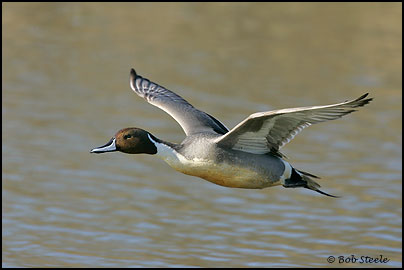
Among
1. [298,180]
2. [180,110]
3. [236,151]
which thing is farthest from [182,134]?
[236,151]

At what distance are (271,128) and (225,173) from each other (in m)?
0.45

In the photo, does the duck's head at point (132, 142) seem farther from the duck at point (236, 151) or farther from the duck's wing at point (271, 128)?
the duck's wing at point (271, 128)

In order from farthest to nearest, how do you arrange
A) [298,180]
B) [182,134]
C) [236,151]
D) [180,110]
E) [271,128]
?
[182,134], [180,110], [298,180], [236,151], [271,128]

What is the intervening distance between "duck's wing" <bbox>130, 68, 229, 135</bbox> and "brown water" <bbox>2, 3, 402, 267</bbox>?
1.42 meters

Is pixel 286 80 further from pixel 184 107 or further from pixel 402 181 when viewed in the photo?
pixel 184 107

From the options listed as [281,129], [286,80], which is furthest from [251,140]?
[286,80]

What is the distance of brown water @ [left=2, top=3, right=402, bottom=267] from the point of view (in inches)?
335

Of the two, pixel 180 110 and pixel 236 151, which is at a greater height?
pixel 180 110

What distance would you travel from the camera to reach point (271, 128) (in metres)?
6.34

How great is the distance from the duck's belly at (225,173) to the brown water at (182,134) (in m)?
1.70

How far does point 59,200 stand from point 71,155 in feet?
4.27

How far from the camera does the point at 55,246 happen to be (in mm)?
8289

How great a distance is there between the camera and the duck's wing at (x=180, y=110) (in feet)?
23.2

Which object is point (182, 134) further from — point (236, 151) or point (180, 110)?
point (236, 151)
